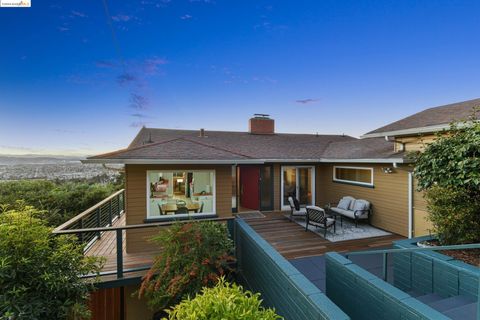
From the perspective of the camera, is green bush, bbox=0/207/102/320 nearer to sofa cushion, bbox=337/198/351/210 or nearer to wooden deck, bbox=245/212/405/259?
wooden deck, bbox=245/212/405/259

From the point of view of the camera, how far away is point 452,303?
2.81m

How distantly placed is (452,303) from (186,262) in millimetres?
3876

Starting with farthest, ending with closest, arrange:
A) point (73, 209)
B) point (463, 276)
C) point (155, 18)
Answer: point (73, 209), point (155, 18), point (463, 276)

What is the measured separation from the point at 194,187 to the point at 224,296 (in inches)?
201

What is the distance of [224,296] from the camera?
205 centimetres

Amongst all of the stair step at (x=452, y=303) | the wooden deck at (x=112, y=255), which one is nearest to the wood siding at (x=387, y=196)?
the stair step at (x=452, y=303)

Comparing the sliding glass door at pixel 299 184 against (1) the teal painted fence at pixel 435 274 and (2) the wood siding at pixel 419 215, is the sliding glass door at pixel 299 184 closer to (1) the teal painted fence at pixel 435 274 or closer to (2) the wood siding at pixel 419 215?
(2) the wood siding at pixel 419 215

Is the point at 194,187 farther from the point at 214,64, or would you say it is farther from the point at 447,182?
the point at 214,64

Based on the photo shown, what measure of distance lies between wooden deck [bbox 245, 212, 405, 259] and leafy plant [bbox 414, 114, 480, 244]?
8.93 ft

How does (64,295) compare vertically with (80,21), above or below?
below

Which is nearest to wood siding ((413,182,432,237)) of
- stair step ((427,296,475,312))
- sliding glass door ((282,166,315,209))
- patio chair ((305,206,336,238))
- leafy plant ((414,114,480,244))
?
patio chair ((305,206,336,238))

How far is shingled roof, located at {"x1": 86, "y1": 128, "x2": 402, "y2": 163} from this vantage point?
615 centimetres

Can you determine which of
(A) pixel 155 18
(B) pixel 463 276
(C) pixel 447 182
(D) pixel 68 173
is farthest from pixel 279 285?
(D) pixel 68 173

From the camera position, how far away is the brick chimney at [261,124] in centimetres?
1493
